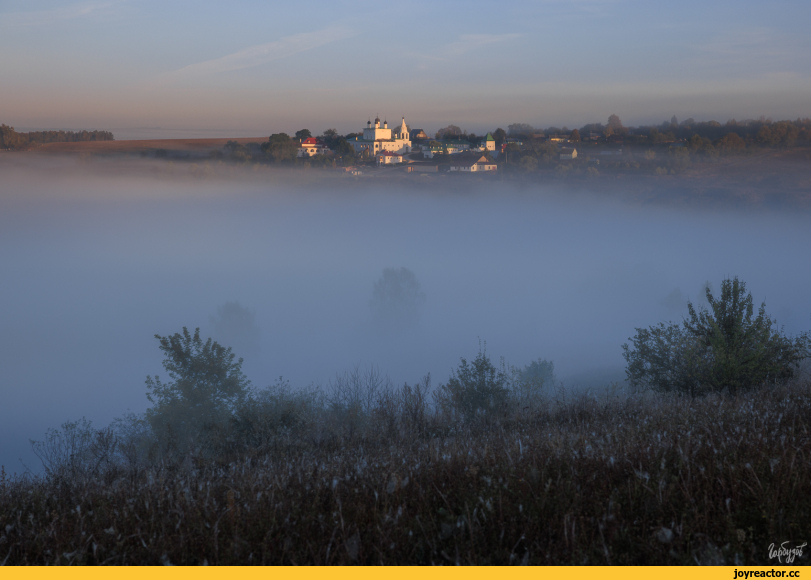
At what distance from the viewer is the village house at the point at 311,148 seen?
175 metres

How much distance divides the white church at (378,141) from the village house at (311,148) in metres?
11.8

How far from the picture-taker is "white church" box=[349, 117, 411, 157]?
570 feet

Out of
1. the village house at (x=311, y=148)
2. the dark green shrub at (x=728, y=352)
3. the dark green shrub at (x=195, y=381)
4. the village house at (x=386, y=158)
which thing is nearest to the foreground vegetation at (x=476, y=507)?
the dark green shrub at (x=728, y=352)

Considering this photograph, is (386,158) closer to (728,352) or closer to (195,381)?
(195,381)

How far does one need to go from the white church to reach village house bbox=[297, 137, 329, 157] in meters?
11.8

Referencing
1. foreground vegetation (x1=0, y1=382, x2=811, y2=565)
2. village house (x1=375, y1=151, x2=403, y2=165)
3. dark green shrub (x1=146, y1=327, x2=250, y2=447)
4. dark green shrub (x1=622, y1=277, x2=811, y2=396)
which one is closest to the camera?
foreground vegetation (x1=0, y1=382, x2=811, y2=565)

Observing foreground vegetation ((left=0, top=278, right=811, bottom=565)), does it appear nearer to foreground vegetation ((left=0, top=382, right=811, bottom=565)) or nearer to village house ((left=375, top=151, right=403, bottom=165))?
foreground vegetation ((left=0, top=382, right=811, bottom=565))

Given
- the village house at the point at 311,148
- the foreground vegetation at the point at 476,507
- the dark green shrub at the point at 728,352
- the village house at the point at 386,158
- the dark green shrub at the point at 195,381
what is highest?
the village house at the point at 311,148

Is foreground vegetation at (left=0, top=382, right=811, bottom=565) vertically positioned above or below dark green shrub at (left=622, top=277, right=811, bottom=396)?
above

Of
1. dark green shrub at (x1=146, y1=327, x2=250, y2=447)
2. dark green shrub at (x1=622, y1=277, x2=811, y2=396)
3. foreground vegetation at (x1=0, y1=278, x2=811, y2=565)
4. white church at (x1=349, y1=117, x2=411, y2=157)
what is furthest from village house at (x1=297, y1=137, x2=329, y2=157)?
foreground vegetation at (x1=0, y1=278, x2=811, y2=565)

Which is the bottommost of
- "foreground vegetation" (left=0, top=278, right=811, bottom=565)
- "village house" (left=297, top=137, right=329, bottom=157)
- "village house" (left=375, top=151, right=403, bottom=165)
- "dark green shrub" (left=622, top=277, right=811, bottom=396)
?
"dark green shrub" (left=622, top=277, right=811, bottom=396)

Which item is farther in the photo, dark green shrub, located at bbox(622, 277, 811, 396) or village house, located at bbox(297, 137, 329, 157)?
village house, located at bbox(297, 137, 329, 157)

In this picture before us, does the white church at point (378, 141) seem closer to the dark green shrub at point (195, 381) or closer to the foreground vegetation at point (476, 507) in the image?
the dark green shrub at point (195, 381)

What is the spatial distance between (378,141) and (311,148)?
1039 inches
